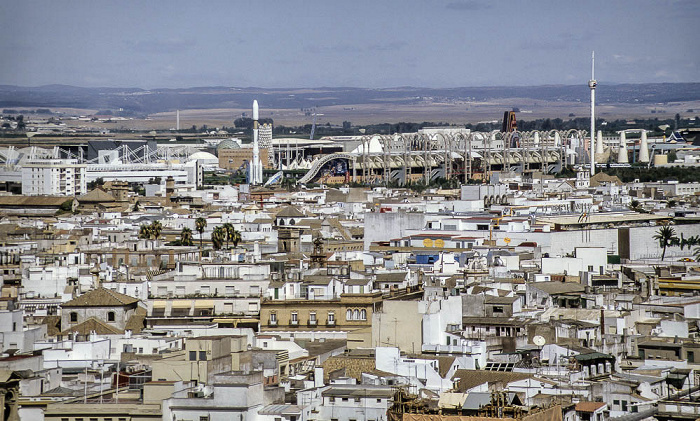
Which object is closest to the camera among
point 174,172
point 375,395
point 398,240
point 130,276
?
point 375,395

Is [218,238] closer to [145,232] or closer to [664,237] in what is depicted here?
[145,232]

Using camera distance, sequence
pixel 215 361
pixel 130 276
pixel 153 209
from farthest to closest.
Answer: pixel 153 209 → pixel 130 276 → pixel 215 361

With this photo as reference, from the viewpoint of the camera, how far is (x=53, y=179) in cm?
9356

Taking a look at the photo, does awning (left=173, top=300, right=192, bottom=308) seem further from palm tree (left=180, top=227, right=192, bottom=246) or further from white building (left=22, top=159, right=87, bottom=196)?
white building (left=22, top=159, right=87, bottom=196)

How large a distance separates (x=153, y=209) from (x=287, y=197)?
11.6m

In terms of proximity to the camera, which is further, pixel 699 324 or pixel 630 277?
pixel 630 277

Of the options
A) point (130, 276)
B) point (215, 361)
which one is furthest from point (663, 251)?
Answer: point (215, 361)

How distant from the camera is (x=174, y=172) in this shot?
354ft

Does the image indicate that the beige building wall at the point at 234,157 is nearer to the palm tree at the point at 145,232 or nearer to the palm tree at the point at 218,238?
the palm tree at the point at 145,232

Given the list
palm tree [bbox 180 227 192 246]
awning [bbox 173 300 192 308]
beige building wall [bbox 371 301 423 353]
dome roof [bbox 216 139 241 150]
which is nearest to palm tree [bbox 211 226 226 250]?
palm tree [bbox 180 227 192 246]

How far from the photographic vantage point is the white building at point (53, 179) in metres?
93.3

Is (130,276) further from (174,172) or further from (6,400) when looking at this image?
(174,172)

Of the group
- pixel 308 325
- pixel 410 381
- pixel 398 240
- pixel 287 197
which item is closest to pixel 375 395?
pixel 410 381

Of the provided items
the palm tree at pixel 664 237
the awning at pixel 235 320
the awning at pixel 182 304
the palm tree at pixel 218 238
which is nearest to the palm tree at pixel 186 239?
the palm tree at pixel 218 238
